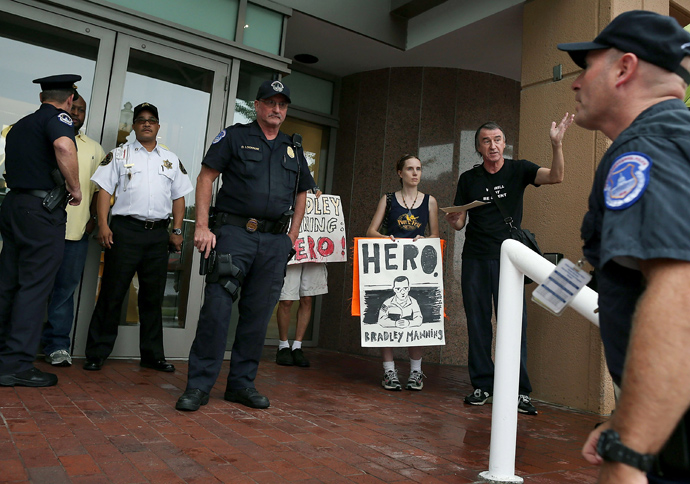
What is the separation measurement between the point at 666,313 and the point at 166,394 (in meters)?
3.53

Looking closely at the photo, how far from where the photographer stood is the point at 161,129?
5.34m

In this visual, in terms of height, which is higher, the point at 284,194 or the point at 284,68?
the point at 284,68

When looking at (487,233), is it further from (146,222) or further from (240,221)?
(146,222)

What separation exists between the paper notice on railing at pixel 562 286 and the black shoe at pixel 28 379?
3.52 metres

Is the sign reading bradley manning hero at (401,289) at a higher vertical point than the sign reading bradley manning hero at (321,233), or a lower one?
lower

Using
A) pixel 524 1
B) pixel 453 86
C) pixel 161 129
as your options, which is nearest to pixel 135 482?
pixel 161 129

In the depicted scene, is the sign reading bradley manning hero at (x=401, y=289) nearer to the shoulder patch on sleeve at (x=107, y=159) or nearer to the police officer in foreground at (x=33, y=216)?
the shoulder patch on sleeve at (x=107, y=159)

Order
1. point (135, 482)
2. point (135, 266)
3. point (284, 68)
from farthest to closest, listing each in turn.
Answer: point (284, 68), point (135, 266), point (135, 482)

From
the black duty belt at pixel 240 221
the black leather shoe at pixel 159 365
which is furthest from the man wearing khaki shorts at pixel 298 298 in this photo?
the black duty belt at pixel 240 221

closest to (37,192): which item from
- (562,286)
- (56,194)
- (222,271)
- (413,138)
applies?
(56,194)

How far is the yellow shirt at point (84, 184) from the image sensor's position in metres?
4.66

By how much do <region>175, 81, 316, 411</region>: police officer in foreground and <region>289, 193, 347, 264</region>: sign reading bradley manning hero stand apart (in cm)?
205

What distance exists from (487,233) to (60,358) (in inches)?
140

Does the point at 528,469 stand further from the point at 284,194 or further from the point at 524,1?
the point at 524,1
